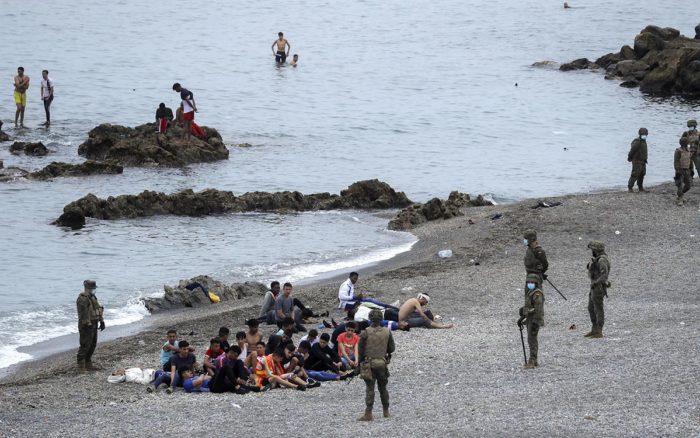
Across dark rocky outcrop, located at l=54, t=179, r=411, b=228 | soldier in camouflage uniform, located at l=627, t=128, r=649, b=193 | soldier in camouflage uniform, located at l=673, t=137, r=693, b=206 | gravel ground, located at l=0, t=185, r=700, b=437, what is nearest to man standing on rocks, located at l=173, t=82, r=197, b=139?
dark rocky outcrop, located at l=54, t=179, r=411, b=228

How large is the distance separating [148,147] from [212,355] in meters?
20.6

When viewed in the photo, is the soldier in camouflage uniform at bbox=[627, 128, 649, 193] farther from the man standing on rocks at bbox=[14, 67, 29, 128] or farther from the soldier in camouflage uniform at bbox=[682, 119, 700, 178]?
the man standing on rocks at bbox=[14, 67, 29, 128]

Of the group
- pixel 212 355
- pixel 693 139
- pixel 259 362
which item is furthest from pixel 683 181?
pixel 212 355

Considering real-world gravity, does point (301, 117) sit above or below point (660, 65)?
below

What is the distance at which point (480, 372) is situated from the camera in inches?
677

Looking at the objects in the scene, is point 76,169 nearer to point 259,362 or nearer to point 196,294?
point 196,294

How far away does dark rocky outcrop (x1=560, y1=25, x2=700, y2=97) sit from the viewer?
2202 inches

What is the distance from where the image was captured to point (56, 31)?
246 feet

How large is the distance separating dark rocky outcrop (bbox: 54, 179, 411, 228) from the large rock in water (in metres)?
4.99

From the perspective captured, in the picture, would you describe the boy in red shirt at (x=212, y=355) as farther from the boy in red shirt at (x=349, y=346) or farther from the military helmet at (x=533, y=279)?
the military helmet at (x=533, y=279)

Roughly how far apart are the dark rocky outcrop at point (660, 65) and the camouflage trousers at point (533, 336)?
40821 millimetres

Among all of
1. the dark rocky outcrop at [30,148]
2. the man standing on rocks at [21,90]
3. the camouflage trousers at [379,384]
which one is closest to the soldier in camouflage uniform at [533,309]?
the camouflage trousers at [379,384]

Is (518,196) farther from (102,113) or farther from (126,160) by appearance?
(102,113)

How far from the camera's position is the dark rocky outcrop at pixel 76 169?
35.0 metres
